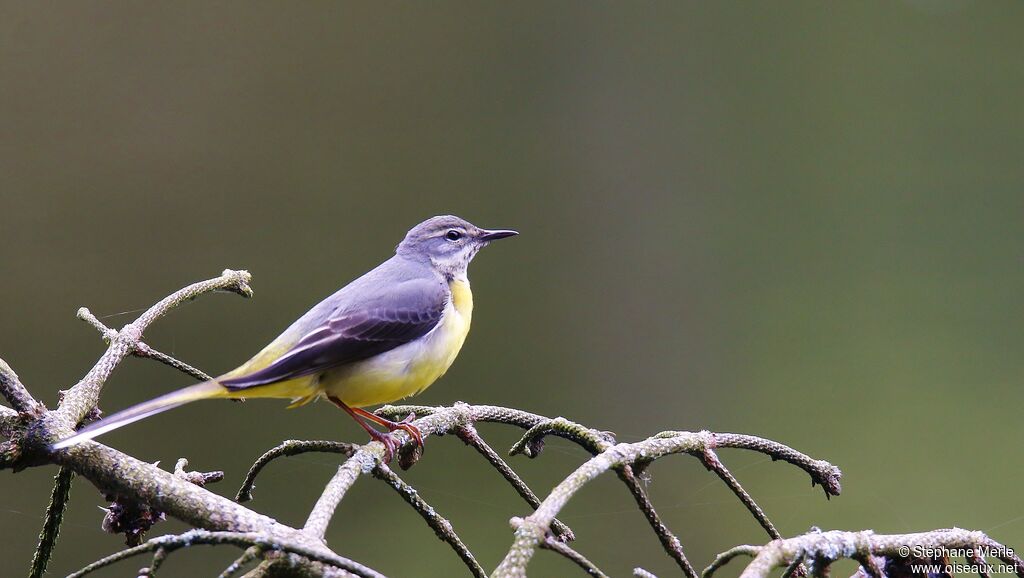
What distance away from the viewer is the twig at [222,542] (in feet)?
2.53

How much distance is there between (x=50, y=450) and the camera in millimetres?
1113

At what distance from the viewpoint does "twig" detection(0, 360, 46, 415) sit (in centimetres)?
112

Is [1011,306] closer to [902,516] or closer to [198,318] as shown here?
[902,516]

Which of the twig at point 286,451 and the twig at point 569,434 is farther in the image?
the twig at point 286,451

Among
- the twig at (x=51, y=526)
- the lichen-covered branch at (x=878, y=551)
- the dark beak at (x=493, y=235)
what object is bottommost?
the twig at (x=51, y=526)

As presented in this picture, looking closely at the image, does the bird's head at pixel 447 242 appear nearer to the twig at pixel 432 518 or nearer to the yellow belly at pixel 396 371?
the yellow belly at pixel 396 371

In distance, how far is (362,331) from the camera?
6.67 ft

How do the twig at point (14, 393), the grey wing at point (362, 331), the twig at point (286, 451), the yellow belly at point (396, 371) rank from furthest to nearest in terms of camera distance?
the yellow belly at point (396, 371)
the grey wing at point (362, 331)
the twig at point (286, 451)
the twig at point (14, 393)

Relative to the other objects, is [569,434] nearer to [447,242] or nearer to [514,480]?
[514,480]

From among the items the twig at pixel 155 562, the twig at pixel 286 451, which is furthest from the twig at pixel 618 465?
the twig at pixel 286 451

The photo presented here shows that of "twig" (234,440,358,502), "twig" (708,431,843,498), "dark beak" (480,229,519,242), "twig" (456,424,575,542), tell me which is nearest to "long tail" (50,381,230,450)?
"twig" (234,440,358,502)

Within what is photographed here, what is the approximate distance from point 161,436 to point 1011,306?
3.17 metres

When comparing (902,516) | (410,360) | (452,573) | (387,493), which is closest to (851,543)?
(410,360)

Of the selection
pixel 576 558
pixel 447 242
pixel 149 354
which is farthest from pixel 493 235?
pixel 576 558
